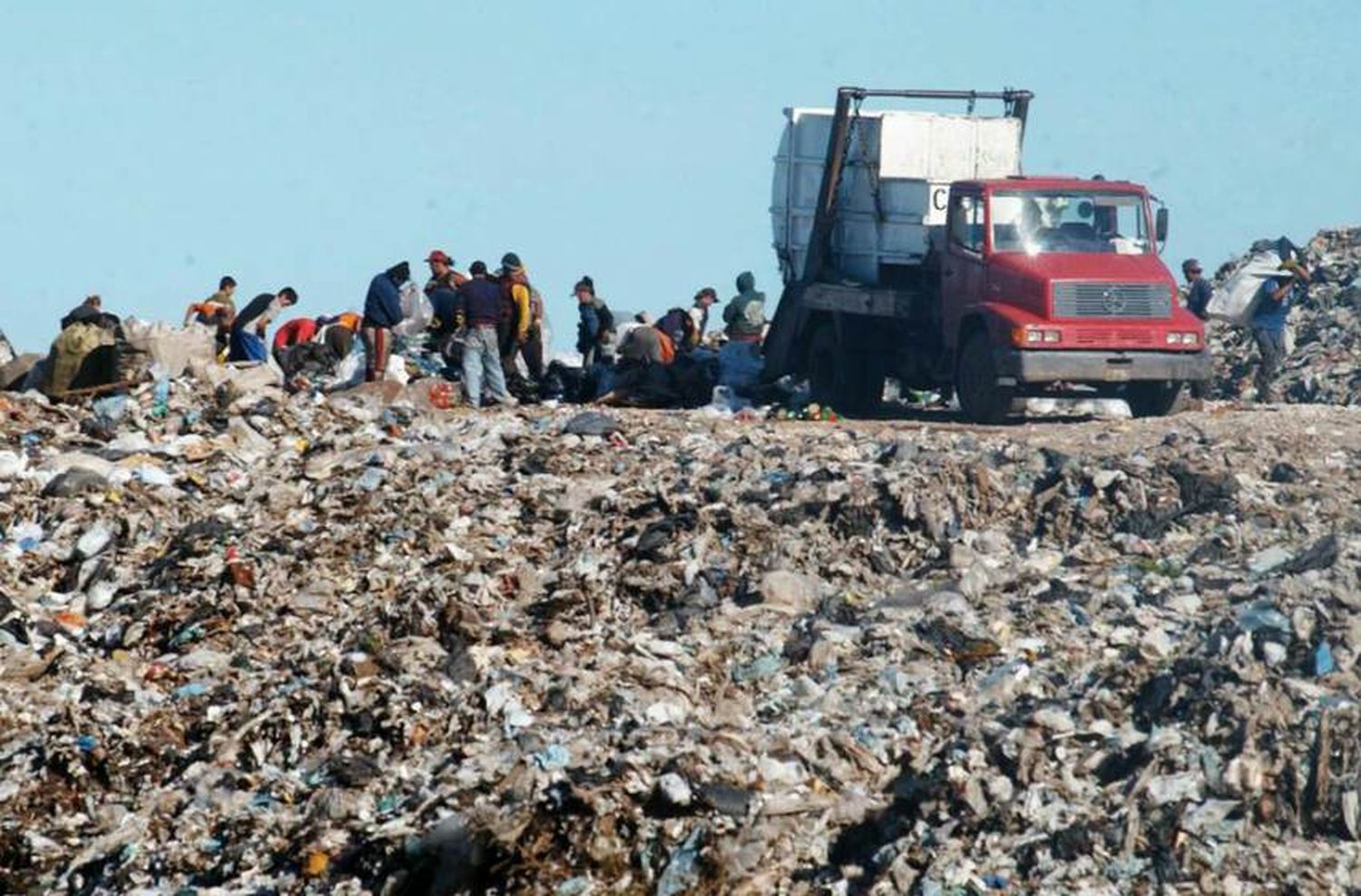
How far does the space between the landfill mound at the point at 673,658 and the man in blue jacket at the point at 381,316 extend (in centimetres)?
178

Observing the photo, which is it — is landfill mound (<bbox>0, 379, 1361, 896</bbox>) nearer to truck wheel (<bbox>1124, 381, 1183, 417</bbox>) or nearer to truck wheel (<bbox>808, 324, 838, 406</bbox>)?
truck wheel (<bbox>1124, 381, 1183, 417</bbox>)

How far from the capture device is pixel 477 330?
58.3ft

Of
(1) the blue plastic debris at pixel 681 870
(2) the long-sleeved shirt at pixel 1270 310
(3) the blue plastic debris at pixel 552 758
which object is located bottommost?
(1) the blue plastic debris at pixel 681 870

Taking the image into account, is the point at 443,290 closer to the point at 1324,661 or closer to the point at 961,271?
the point at 961,271

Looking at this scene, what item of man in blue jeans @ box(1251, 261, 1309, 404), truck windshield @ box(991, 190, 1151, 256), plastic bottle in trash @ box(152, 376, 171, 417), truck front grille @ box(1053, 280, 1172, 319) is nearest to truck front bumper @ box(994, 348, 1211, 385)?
truck front grille @ box(1053, 280, 1172, 319)

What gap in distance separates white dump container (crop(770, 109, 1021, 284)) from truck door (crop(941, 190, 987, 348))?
57cm

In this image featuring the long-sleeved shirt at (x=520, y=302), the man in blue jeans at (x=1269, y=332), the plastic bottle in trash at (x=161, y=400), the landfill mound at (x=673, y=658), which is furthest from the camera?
the man in blue jeans at (x=1269, y=332)

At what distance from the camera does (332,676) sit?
37.8ft

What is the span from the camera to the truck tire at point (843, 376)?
734 inches

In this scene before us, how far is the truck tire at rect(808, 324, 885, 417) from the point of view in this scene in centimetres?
1866

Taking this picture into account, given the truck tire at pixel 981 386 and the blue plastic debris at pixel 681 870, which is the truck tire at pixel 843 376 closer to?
the truck tire at pixel 981 386

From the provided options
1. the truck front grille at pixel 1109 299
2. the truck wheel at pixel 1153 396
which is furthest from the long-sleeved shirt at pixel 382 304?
the truck wheel at pixel 1153 396

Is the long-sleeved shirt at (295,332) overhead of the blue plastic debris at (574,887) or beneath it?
overhead

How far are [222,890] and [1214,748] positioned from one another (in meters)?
4.29
